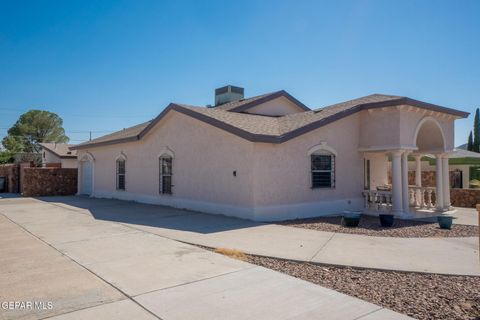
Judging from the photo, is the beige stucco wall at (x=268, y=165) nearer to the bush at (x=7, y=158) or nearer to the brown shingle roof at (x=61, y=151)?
the brown shingle roof at (x=61, y=151)

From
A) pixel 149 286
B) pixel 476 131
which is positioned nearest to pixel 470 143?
pixel 476 131

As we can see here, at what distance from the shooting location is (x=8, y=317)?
14.0 feet

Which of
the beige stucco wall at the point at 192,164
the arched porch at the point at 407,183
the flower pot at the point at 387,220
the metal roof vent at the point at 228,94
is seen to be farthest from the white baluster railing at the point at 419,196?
the metal roof vent at the point at 228,94

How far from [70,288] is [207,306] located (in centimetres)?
218

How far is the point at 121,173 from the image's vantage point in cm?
2039

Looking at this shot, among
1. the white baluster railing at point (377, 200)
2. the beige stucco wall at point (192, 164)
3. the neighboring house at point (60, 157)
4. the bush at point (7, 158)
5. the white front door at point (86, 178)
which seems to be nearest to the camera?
the beige stucco wall at point (192, 164)

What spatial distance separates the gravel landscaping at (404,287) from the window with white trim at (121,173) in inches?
592

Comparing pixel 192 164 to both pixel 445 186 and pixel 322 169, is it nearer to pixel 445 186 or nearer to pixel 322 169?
pixel 322 169

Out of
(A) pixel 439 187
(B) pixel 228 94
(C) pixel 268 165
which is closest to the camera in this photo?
(C) pixel 268 165

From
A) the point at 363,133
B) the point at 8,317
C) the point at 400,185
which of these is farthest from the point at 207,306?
the point at 363,133

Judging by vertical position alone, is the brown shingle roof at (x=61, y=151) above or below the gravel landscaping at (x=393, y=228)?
above

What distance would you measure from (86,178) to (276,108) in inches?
551

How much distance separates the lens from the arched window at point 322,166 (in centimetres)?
1328

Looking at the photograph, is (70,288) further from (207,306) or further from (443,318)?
(443,318)
